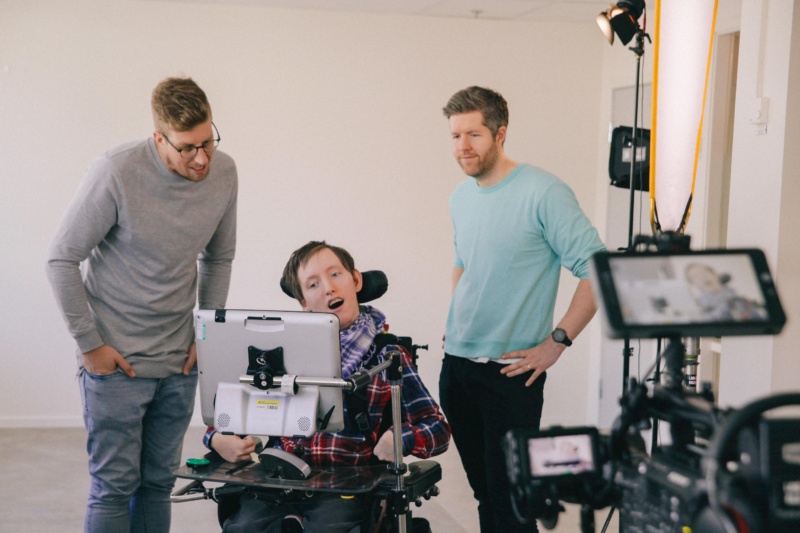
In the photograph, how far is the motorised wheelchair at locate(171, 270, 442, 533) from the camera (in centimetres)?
193

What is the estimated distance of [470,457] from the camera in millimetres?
2750

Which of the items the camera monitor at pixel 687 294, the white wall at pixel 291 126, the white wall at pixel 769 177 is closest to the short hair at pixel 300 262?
the camera monitor at pixel 687 294

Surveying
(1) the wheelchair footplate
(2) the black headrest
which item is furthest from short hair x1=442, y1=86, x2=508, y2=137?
(1) the wheelchair footplate

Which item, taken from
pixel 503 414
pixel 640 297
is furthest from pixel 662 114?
pixel 640 297

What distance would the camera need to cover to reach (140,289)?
2357 millimetres

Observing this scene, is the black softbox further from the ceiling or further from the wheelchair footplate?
the wheelchair footplate

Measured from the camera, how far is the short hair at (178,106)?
2217 mm

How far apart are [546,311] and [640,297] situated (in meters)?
1.46

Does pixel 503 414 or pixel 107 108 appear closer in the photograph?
pixel 503 414

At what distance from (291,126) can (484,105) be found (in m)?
2.84

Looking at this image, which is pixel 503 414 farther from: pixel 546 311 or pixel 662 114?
pixel 662 114

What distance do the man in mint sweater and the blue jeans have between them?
883 millimetres

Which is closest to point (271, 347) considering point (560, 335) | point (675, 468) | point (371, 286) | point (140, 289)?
point (371, 286)

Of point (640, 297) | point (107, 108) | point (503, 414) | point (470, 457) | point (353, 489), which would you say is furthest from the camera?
point (107, 108)
